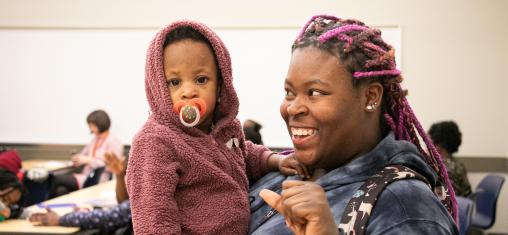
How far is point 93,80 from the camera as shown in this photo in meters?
7.32

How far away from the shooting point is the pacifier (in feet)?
4.62

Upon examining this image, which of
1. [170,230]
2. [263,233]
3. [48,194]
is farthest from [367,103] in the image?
[48,194]

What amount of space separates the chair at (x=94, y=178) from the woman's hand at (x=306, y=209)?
5.25 metres

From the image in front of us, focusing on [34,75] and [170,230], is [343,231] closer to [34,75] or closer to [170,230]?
[170,230]

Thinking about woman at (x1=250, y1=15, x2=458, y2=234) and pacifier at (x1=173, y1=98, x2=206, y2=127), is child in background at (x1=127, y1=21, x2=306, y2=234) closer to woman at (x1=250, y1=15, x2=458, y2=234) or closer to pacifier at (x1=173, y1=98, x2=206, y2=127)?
pacifier at (x1=173, y1=98, x2=206, y2=127)

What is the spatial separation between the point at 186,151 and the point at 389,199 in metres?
0.54

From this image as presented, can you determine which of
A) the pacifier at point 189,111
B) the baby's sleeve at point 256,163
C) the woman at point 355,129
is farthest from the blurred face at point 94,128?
the woman at point 355,129

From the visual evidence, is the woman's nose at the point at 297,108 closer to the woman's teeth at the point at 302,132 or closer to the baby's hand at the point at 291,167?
the woman's teeth at the point at 302,132

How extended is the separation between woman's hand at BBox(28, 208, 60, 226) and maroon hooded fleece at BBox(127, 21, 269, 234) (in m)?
2.49

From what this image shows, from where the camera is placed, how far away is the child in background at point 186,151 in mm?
1351

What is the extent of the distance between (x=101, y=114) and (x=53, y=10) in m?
1.63

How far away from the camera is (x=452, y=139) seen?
5219 millimetres

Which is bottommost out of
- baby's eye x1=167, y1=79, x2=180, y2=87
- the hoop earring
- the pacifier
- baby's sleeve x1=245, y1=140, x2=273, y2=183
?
baby's sleeve x1=245, y1=140, x2=273, y2=183

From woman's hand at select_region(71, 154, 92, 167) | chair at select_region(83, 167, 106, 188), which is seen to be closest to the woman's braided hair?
chair at select_region(83, 167, 106, 188)
